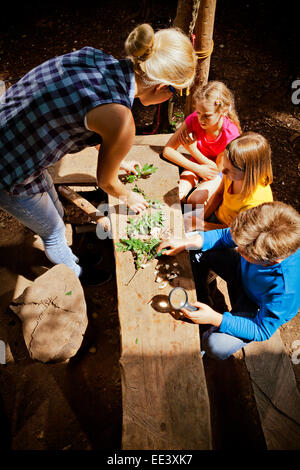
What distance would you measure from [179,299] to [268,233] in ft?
2.30

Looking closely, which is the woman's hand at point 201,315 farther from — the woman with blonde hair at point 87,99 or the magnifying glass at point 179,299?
the woman with blonde hair at point 87,99

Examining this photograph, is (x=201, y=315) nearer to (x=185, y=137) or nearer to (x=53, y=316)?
(x=53, y=316)

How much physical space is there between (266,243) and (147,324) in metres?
0.91

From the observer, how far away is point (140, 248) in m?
2.20

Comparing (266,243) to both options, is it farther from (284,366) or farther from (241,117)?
(241,117)

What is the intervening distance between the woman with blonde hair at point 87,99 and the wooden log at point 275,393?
1826 millimetres

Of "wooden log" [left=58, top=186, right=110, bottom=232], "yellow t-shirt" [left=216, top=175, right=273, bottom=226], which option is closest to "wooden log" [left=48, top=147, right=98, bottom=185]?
"wooden log" [left=58, top=186, right=110, bottom=232]

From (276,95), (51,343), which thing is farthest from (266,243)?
(276,95)

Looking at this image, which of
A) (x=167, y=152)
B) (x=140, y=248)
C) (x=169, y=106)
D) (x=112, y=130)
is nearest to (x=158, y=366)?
(x=140, y=248)

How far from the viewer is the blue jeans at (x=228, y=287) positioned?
2.22 m

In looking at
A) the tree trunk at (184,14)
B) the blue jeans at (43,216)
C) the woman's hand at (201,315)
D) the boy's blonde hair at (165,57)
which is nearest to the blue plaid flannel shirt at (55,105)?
the boy's blonde hair at (165,57)

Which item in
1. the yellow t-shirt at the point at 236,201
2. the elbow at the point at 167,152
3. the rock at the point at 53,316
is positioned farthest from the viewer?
the elbow at the point at 167,152

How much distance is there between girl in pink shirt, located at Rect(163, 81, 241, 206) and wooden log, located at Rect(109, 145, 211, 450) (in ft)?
3.28

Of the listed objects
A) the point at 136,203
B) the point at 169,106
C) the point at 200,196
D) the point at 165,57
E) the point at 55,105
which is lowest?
the point at 200,196
